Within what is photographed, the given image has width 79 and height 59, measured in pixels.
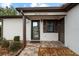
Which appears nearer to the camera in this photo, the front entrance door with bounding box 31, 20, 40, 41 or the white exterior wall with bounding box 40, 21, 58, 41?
the white exterior wall with bounding box 40, 21, 58, 41

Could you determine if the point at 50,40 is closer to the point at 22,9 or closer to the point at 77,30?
the point at 22,9

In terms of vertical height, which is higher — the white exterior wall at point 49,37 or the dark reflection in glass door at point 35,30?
the dark reflection in glass door at point 35,30

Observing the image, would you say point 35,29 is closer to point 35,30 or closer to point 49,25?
point 35,30

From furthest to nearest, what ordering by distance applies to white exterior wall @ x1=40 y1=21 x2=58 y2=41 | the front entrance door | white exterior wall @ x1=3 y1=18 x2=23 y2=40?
1. the front entrance door
2. white exterior wall @ x1=3 y1=18 x2=23 y2=40
3. white exterior wall @ x1=40 y1=21 x2=58 y2=41

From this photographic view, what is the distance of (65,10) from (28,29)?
495cm

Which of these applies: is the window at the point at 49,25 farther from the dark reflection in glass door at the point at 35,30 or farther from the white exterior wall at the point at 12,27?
the white exterior wall at the point at 12,27

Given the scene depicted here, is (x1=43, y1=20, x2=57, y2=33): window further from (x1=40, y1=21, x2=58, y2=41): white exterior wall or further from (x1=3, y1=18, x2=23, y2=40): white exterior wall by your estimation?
(x1=3, y1=18, x2=23, y2=40): white exterior wall

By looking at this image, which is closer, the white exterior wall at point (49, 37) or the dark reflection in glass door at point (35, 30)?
the white exterior wall at point (49, 37)

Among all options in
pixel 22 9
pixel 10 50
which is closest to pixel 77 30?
pixel 22 9

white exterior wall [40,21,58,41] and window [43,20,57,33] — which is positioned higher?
window [43,20,57,33]

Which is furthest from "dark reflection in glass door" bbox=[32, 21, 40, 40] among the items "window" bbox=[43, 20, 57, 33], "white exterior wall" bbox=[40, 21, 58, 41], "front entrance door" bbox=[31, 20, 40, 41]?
"window" bbox=[43, 20, 57, 33]

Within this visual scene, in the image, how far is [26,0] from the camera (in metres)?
2.58

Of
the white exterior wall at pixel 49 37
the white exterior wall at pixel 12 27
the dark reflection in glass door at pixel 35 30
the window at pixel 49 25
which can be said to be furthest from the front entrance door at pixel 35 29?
the white exterior wall at pixel 12 27

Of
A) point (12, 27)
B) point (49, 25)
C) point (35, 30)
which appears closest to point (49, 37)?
point (49, 25)
